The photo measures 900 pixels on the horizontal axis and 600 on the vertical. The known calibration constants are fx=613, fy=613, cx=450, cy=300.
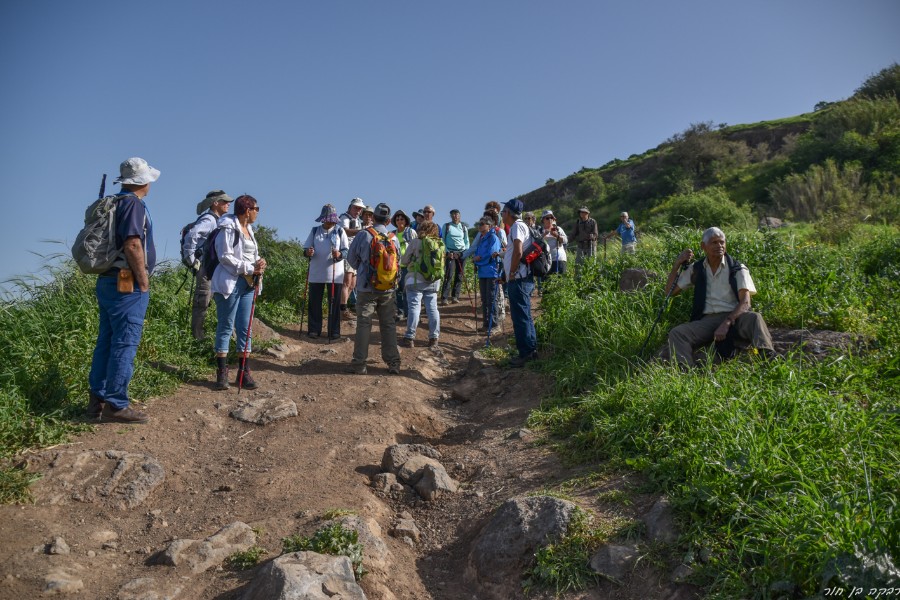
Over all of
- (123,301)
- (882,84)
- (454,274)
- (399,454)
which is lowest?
(399,454)

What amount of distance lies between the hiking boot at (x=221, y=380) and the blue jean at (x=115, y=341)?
1215mm

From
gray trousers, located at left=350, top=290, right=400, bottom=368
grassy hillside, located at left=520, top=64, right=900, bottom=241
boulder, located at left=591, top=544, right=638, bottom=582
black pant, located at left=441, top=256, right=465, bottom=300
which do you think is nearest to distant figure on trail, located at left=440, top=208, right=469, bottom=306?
black pant, located at left=441, top=256, right=465, bottom=300

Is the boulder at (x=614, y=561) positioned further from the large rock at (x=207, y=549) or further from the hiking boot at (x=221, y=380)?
the hiking boot at (x=221, y=380)

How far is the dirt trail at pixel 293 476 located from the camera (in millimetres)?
3402

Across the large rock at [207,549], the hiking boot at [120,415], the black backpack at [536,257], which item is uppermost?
the black backpack at [536,257]

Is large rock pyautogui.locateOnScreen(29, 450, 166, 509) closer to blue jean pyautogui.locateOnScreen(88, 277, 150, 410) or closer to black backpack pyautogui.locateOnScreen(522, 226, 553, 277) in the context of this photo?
blue jean pyautogui.locateOnScreen(88, 277, 150, 410)

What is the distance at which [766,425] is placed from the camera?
361 centimetres

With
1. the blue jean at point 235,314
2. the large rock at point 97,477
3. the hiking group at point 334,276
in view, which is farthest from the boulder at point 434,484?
the blue jean at point 235,314

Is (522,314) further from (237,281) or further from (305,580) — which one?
(305,580)

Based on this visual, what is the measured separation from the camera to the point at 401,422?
5789 millimetres

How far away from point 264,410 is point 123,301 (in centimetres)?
159

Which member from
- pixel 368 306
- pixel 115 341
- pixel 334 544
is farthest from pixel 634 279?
pixel 115 341

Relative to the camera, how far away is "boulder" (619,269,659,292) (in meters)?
7.42

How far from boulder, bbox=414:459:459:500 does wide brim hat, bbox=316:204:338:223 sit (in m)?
4.69
